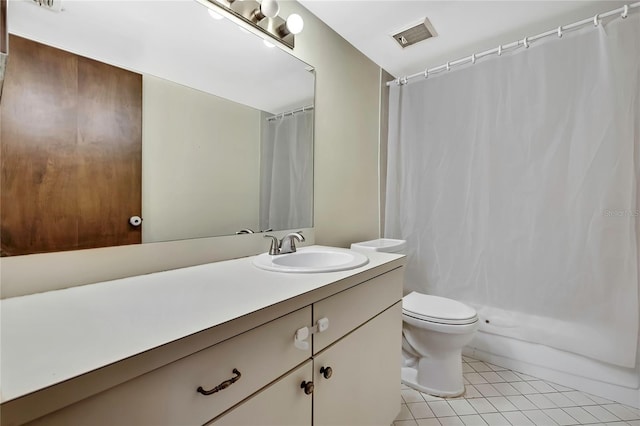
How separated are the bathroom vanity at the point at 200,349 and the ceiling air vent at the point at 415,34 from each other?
4.90 feet

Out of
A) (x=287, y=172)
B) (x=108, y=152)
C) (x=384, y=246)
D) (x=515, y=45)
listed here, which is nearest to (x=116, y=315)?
(x=108, y=152)

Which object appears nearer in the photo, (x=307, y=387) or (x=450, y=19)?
(x=307, y=387)

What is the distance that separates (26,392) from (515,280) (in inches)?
87.3

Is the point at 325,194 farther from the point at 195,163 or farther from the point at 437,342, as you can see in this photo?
the point at 437,342

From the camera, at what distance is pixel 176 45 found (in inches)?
43.1

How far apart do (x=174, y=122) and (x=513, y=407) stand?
7.08 feet

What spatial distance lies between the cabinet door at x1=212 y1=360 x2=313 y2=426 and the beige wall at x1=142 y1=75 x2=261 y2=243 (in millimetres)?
645

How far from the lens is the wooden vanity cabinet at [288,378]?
0.50 m

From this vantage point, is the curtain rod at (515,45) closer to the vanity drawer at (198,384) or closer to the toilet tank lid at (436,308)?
the toilet tank lid at (436,308)

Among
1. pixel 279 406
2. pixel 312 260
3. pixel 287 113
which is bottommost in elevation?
pixel 279 406

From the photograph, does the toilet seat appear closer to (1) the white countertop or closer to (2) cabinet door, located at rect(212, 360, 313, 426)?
(1) the white countertop

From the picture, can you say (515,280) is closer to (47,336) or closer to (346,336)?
(346,336)

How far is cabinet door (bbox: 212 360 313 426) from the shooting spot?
658 millimetres

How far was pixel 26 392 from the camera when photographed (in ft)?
1.24
